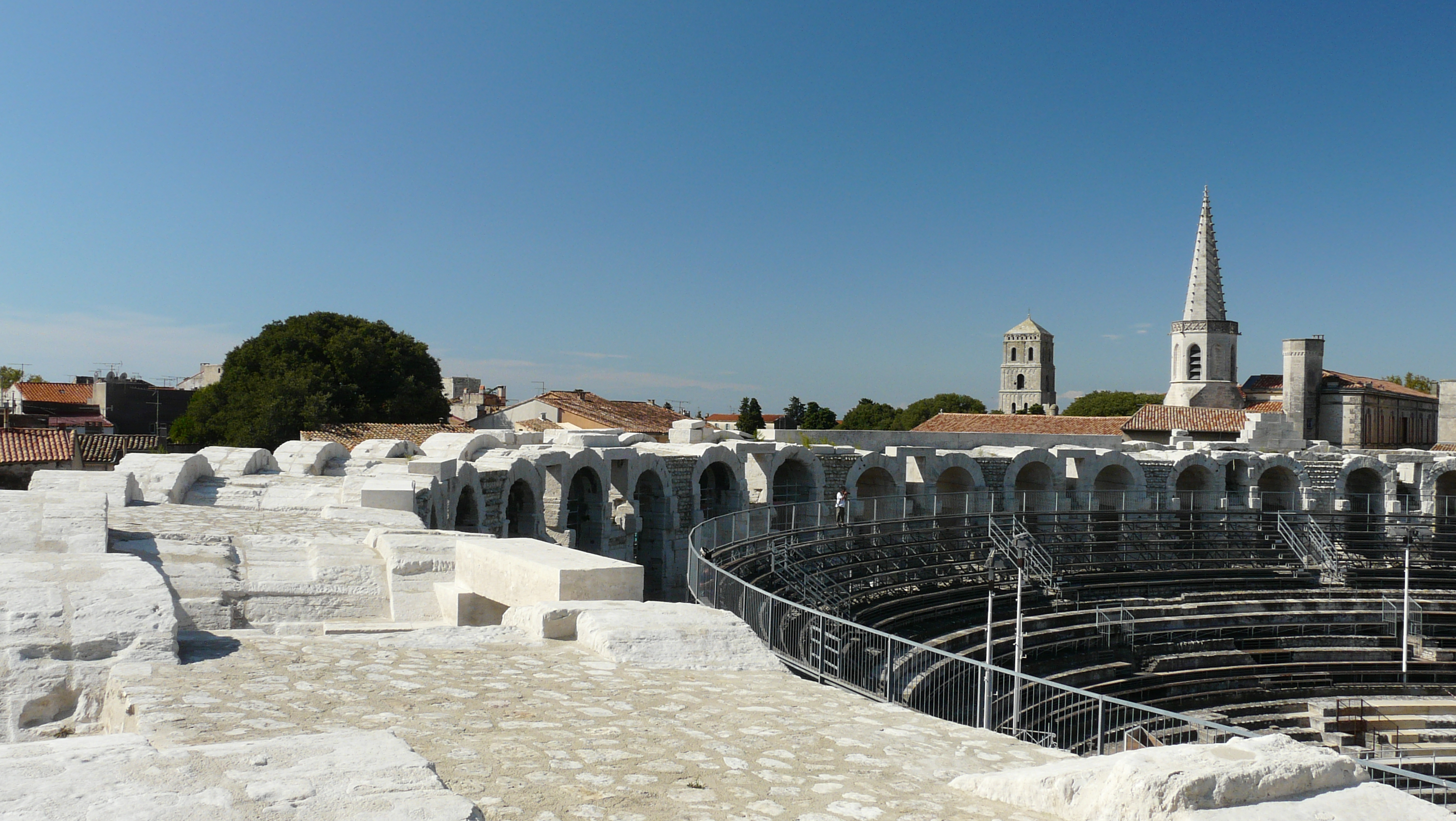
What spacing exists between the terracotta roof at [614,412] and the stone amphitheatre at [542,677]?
532 inches

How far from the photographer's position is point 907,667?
13.8m

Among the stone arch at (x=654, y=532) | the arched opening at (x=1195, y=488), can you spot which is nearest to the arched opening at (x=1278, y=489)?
the arched opening at (x=1195, y=488)

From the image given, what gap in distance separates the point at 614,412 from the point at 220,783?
32.1 m

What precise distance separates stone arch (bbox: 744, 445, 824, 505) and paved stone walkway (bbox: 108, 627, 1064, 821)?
16.8 metres

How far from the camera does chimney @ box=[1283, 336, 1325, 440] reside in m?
50.2

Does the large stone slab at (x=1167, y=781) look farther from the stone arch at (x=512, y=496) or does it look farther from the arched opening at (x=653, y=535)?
the arched opening at (x=653, y=535)

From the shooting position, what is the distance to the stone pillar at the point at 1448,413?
172ft

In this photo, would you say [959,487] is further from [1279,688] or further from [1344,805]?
[1344,805]

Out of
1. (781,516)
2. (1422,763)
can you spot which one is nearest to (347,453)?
(781,516)

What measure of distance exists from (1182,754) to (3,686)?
4.31 metres

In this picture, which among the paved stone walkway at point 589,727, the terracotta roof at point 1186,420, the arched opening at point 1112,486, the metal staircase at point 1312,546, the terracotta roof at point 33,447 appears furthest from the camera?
the terracotta roof at point 1186,420

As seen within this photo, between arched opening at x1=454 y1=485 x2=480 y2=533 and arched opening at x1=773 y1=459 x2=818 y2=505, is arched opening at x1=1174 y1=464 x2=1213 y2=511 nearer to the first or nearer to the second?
arched opening at x1=773 y1=459 x2=818 y2=505

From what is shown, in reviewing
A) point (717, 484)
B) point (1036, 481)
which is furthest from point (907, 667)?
point (1036, 481)

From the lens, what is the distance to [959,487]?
88.2 ft
